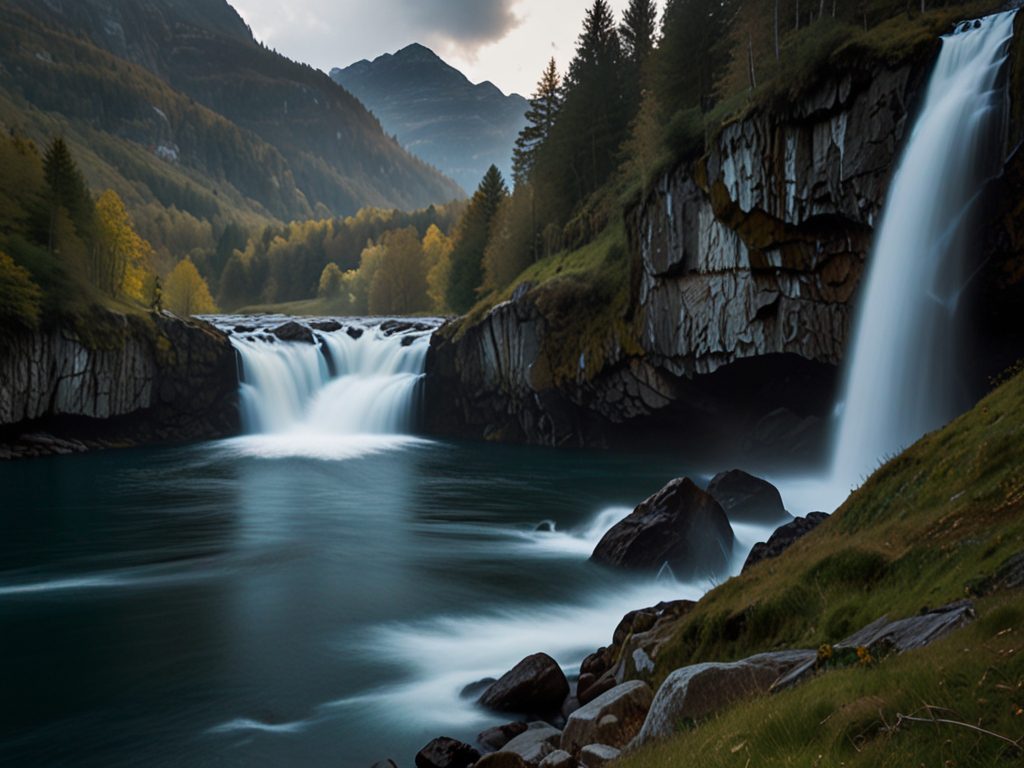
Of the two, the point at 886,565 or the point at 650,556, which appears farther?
the point at 650,556

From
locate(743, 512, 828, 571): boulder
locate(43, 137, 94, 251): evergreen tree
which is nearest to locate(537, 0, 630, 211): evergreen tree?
locate(43, 137, 94, 251): evergreen tree

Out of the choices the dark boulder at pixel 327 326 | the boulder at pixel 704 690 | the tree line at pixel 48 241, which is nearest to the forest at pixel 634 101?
the dark boulder at pixel 327 326

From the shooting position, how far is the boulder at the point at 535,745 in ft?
26.3

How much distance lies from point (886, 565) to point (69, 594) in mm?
18054

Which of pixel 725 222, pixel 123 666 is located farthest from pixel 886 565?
pixel 725 222

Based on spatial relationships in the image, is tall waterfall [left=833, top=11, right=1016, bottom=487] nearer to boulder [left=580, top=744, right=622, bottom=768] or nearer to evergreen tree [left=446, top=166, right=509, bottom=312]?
boulder [left=580, top=744, right=622, bottom=768]

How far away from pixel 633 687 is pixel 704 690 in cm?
235

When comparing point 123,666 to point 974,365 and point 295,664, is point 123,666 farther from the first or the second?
point 974,365

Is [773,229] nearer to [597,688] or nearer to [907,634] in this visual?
[597,688]

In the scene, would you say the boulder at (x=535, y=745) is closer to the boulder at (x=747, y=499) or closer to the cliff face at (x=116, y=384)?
the boulder at (x=747, y=499)

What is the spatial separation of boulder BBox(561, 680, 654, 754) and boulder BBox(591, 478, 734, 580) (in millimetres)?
10178

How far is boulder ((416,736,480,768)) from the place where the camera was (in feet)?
30.8

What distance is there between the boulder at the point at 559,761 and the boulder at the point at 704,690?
104 cm

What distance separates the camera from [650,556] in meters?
18.5
